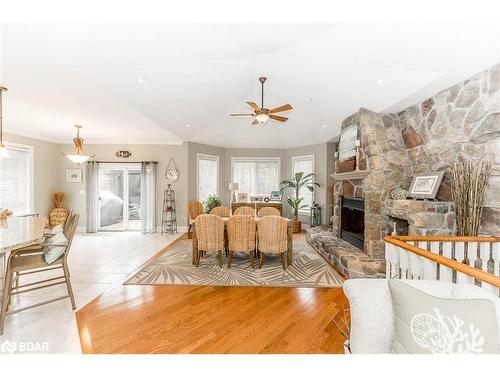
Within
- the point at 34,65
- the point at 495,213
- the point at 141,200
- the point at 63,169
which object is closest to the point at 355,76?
the point at 495,213

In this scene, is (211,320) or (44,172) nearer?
(211,320)

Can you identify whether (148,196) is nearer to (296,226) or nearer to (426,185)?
(296,226)

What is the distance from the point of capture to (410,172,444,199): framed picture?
10.1 ft

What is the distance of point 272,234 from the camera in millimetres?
3711

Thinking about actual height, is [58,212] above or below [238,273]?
above

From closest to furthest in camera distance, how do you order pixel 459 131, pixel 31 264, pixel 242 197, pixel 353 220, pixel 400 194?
1. pixel 31 264
2. pixel 459 131
3. pixel 400 194
4. pixel 353 220
5. pixel 242 197

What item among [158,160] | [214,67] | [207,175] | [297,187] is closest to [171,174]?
[158,160]

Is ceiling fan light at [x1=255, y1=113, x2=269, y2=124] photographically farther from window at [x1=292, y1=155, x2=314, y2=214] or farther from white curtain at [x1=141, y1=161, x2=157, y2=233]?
white curtain at [x1=141, y1=161, x2=157, y2=233]

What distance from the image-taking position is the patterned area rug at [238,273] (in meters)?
3.27

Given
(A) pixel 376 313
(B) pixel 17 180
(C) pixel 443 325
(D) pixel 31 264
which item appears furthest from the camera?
(B) pixel 17 180

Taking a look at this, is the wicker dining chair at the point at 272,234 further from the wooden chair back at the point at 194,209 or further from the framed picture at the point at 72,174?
the framed picture at the point at 72,174

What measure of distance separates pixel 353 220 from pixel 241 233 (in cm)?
244

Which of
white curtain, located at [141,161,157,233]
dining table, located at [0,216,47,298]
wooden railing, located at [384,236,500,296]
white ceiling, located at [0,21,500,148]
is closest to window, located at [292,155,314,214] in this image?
white ceiling, located at [0,21,500,148]

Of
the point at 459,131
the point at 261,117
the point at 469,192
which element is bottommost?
the point at 469,192
